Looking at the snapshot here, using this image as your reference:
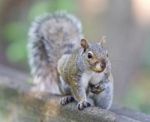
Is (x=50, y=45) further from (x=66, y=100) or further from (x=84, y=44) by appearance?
(x=84, y=44)

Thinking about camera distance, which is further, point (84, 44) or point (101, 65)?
point (84, 44)

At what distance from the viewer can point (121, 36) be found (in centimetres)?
641

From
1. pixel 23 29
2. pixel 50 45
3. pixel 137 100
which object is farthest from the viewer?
pixel 23 29

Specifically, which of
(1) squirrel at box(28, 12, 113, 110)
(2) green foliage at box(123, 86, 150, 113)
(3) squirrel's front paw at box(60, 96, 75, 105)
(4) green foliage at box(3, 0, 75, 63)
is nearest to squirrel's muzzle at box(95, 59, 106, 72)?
(1) squirrel at box(28, 12, 113, 110)

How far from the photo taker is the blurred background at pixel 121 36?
6324mm

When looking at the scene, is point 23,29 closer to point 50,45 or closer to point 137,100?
point 137,100

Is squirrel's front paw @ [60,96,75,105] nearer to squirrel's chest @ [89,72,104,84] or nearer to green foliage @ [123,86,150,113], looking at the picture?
squirrel's chest @ [89,72,104,84]

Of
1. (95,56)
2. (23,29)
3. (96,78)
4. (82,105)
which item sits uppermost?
(23,29)

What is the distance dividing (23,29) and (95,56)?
4471 millimetres

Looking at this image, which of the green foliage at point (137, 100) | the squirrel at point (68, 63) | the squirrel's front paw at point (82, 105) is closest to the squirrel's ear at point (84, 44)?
the squirrel at point (68, 63)

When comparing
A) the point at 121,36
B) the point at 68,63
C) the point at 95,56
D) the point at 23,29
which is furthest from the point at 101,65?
the point at 23,29

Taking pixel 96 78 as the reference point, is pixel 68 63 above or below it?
above

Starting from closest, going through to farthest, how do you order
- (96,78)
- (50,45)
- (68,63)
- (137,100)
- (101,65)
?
1. (101,65)
2. (96,78)
3. (68,63)
4. (50,45)
5. (137,100)

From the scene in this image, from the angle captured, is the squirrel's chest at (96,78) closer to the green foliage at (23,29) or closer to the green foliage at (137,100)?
the green foliage at (137,100)
